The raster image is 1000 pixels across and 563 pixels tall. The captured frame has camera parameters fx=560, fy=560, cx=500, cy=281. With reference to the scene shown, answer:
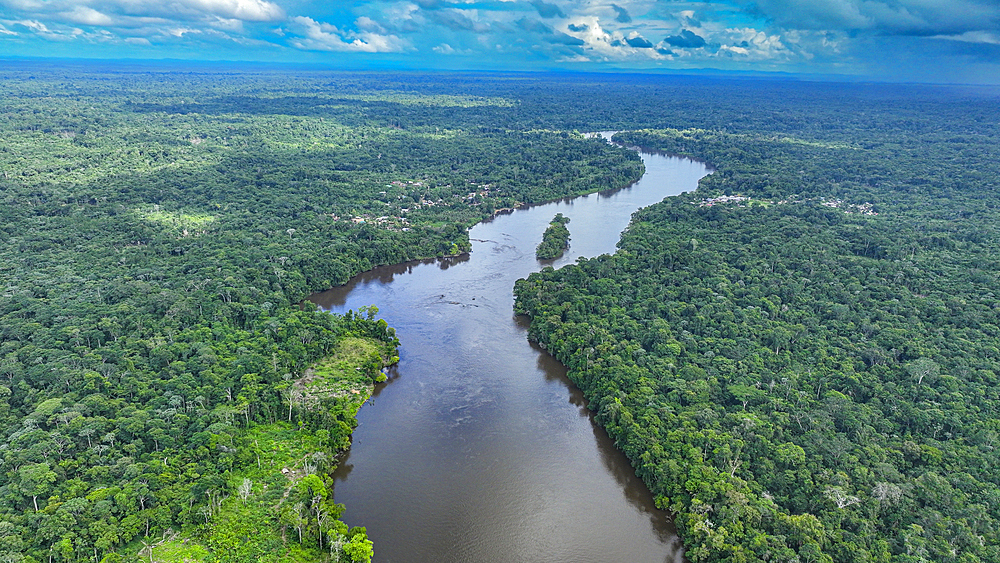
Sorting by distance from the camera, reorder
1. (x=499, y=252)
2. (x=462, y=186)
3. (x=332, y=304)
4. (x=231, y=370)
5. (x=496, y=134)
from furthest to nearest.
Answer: (x=496, y=134) → (x=462, y=186) → (x=499, y=252) → (x=332, y=304) → (x=231, y=370)

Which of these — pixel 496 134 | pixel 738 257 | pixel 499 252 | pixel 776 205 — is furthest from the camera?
pixel 496 134

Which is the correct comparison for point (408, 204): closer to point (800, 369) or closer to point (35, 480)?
point (800, 369)

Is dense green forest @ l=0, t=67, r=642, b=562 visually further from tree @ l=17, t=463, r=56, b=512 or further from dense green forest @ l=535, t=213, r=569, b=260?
dense green forest @ l=535, t=213, r=569, b=260

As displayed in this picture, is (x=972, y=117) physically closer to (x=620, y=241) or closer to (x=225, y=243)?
(x=620, y=241)

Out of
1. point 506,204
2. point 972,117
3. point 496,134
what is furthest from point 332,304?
point 972,117

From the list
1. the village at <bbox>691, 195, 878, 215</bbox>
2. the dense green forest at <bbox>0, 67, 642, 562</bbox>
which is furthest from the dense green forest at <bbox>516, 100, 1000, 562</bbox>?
the dense green forest at <bbox>0, 67, 642, 562</bbox>

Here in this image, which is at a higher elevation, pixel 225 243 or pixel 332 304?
pixel 225 243

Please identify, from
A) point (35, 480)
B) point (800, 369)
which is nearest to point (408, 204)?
point (800, 369)

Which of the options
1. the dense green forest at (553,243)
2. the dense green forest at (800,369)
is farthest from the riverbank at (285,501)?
the dense green forest at (553,243)
